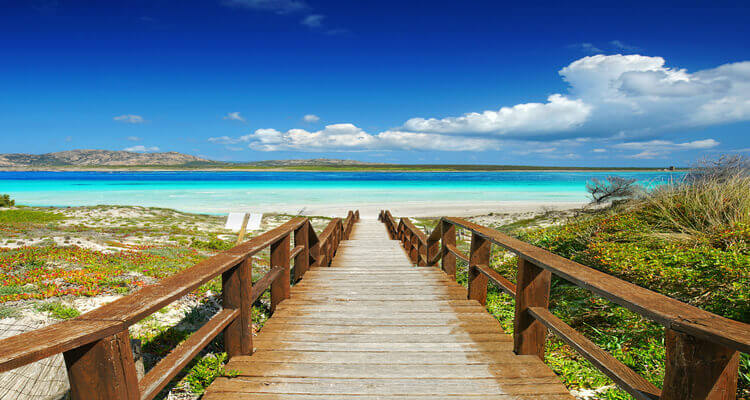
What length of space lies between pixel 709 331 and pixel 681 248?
4.27 metres

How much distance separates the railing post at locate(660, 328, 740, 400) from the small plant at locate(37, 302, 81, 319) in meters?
5.19

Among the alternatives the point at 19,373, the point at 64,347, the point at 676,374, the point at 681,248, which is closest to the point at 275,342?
the point at 19,373

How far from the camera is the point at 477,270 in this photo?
4059 mm

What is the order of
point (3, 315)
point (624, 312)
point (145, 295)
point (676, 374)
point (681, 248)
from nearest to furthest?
point (676, 374)
point (145, 295)
point (3, 315)
point (624, 312)
point (681, 248)

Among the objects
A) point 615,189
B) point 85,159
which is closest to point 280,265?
point 615,189

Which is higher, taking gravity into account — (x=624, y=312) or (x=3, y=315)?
(x=3, y=315)

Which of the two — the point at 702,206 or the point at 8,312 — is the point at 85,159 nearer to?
the point at 8,312

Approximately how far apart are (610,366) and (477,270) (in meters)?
2.14

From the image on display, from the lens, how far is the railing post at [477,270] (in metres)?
4.02

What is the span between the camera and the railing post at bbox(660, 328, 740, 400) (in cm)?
137

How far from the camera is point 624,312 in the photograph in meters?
3.98

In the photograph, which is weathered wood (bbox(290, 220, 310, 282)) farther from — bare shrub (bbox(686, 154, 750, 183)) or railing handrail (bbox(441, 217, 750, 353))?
bare shrub (bbox(686, 154, 750, 183))

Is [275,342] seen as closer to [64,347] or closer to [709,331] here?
[64,347]

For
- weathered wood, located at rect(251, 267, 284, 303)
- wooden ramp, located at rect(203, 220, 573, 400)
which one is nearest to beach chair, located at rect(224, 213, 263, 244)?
wooden ramp, located at rect(203, 220, 573, 400)
